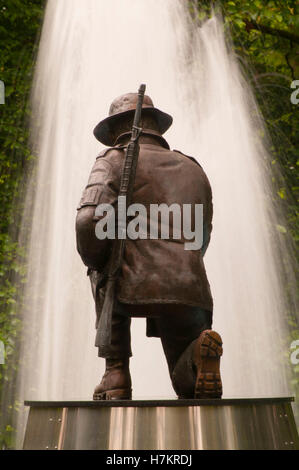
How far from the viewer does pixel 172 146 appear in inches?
218

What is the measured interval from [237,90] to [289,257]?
75.9 inches

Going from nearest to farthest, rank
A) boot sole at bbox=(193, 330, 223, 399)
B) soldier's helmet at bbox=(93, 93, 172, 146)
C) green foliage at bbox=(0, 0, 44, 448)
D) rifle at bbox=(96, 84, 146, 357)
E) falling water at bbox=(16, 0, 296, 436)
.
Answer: boot sole at bbox=(193, 330, 223, 399) < rifle at bbox=(96, 84, 146, 357) < soldier's helmet at bbox=(93, 93, 172, 146) < falling water at bbox=(16, 0, 296, 436) < green foliage at bbox=(0, 0, 44, 448)

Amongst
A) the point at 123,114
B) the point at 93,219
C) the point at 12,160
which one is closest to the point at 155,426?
the point at 93,219

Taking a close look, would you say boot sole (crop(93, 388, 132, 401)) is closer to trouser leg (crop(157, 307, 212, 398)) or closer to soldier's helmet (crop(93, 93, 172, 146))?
trouser leg (crop(157, 307, 212, 398))

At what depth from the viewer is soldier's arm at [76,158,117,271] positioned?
2.47 m

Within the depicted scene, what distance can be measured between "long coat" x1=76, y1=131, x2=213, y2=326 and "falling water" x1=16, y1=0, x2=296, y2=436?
2.60 m

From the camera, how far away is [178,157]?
281 centimetres

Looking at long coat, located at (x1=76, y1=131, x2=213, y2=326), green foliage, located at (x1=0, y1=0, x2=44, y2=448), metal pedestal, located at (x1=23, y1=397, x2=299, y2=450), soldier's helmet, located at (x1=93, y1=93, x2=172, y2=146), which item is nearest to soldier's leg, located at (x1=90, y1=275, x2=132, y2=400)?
long coat, located at (x1=76, y1=131, x2=213, y2=326)

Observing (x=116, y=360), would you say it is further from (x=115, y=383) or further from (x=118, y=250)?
(x=118, y=250)

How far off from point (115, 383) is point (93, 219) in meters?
0.73

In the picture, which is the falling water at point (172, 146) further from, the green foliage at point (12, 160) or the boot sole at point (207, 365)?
the boot sole at point (207, 365)

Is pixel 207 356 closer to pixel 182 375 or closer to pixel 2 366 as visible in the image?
pixel 182 375

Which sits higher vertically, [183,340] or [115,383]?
[183,340]

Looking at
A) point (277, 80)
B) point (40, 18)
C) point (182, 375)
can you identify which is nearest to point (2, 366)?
point (182, 375)
